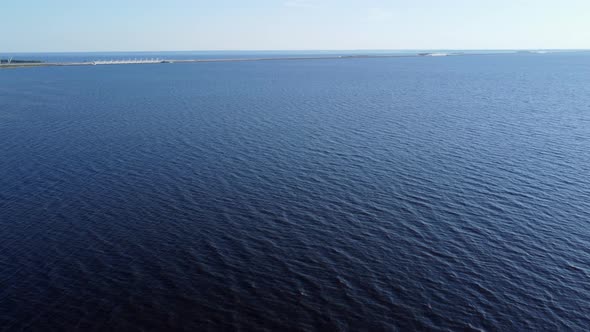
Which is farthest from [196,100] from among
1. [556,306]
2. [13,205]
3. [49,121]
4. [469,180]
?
[556,306]

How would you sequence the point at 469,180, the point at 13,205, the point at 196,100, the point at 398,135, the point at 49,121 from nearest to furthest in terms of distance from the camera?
1. the point at 13,205
2. the point at 469,180
3. the point at 398,135
4. the point at 49,121
5. the point at 196,100

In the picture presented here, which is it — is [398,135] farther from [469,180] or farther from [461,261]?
[461,261]

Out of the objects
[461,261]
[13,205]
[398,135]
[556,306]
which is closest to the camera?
[556,306]

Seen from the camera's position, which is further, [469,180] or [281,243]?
[469,180]

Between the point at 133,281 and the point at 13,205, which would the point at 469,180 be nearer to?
the point at 133,281

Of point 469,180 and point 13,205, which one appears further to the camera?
point 469,180

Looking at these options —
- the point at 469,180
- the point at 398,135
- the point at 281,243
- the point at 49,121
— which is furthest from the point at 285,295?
the point at 49,121
